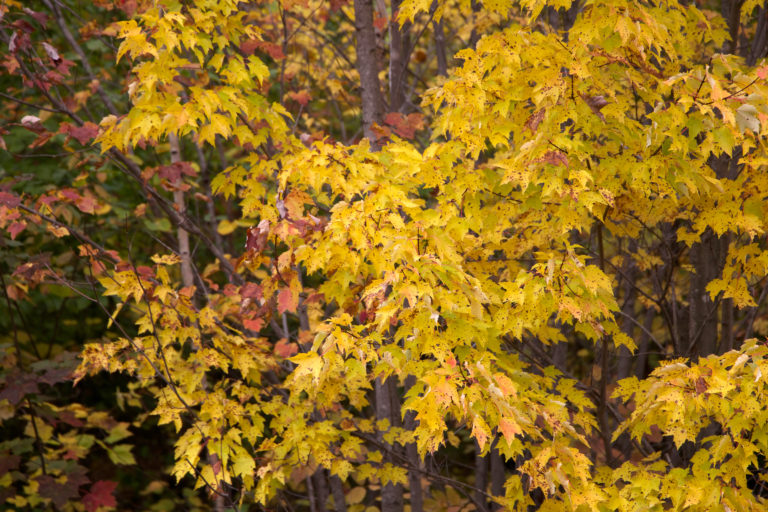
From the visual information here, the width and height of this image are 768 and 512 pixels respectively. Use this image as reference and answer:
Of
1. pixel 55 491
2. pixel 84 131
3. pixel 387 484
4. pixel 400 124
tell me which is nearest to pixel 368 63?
pixel 400 124

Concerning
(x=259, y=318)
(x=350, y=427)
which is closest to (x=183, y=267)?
(x=259, y=318)

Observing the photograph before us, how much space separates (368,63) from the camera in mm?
3949

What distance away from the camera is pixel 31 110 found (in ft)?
19.0

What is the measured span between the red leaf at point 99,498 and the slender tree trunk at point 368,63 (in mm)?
3430

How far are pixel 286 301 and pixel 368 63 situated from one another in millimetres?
1647

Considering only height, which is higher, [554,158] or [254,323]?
[554,158]

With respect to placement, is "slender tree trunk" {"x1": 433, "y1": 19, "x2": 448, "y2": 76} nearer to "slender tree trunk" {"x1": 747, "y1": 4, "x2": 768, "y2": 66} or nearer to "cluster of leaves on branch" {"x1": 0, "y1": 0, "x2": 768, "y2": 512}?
"cluster of leaves on branch" {"x1": 0, "y1": 0, "x2": 768, "y2": 512}

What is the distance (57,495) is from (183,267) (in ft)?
6.02

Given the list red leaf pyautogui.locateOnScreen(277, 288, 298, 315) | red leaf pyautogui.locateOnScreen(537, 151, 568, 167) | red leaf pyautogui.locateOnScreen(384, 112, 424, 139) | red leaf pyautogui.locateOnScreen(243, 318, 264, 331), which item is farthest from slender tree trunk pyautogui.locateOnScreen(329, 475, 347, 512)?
red leaf pyautogui.locateOnScreen(537, 151, 568, 167)

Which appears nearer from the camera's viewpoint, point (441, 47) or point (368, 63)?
point (368, 63)

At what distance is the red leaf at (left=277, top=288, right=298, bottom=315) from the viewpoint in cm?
312

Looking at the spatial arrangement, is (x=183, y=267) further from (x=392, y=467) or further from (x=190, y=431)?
(x=392, y=467)

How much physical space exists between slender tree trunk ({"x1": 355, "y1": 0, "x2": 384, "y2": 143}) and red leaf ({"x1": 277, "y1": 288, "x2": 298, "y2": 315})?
1160 mm

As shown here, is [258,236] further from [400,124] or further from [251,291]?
[400,124]
